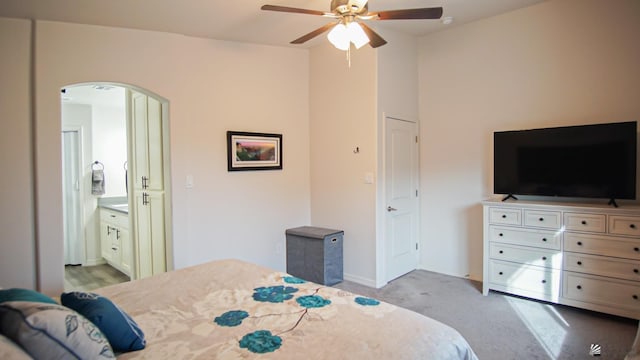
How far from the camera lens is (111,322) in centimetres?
137

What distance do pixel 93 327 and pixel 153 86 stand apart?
8.85 feet

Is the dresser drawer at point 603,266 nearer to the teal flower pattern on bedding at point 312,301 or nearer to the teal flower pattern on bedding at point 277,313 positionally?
the teal flower pattern on bedding at point 277,313

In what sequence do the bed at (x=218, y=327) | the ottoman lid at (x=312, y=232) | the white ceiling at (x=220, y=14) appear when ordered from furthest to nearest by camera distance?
1. the ottoman lid at (x=312, y=232)
2. the white ceiling at (x=220, y=14)
3. the bed at (x=218, y=327)

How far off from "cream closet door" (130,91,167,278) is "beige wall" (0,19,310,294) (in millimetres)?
355

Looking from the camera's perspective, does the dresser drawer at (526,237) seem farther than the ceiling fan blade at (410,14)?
Yes

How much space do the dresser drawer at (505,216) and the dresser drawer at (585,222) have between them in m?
0.39

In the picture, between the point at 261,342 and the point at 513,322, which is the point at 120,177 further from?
the point at 513,322

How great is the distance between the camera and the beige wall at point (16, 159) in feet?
9.26

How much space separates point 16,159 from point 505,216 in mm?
4346

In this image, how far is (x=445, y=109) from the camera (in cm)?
446

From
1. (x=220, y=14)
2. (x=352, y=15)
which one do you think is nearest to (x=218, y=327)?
(x=352, y=15)

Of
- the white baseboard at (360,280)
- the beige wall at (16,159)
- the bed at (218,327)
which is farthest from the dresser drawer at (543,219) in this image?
the beige wall at (16,159)

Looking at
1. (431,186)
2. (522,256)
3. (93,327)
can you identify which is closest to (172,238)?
(93,327)

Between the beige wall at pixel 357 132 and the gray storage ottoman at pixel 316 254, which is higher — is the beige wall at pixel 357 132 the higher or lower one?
the higher one
